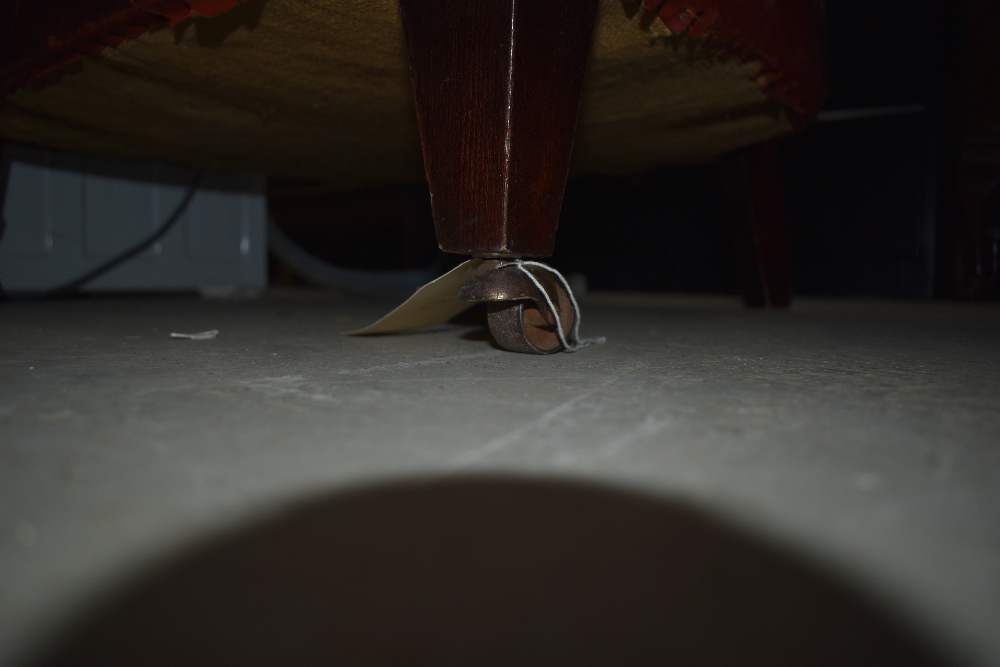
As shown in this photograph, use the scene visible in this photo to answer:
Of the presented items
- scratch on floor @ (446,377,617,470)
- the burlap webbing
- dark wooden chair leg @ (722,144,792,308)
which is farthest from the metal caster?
dark wooden chair leg @ (722,144,792,308)

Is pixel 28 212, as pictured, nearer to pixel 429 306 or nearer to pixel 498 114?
pixel 429 306

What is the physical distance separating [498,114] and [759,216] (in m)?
0.86

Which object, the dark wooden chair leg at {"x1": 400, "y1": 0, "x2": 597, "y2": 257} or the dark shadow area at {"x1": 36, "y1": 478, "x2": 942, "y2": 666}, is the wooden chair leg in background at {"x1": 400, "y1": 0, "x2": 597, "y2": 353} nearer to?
the dark wooden chair leg at {"x1": 400, "y1": 0, "x2": 597, "y2": 257}

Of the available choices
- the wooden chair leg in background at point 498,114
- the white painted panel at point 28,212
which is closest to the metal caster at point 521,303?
the wooden chair leg in background at point 498,114

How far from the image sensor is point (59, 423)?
375 millimetres

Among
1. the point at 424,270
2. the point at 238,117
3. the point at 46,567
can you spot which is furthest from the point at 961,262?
the point at 46,567

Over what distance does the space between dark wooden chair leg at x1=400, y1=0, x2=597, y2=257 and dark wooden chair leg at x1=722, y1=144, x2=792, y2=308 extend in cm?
75

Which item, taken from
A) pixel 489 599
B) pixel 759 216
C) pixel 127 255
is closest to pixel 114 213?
pixel 127 255

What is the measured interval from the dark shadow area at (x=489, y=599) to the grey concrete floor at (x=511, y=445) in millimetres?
15

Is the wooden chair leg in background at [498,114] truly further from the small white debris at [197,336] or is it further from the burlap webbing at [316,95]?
the small white debris at [197,336]

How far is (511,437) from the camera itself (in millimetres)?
358

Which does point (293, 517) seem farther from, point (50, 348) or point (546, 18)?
point (50, 348)

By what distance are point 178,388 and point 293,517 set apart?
0.90 feet

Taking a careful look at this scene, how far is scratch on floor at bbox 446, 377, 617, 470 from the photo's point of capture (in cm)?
32
